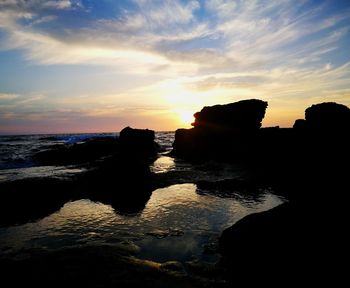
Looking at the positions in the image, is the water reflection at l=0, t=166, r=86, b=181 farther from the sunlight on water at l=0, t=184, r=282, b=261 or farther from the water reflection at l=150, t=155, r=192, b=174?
the sunlight on water at l=0, t=184, r=282, b=261

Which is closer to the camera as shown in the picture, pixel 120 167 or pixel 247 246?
pixel 247 246

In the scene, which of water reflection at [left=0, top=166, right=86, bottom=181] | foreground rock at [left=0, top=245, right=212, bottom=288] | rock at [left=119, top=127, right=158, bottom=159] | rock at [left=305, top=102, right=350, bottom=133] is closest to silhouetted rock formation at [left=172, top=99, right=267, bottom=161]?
rock at [left=119, top=127, right=158, bottom=159]

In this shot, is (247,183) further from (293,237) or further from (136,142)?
(136,142)

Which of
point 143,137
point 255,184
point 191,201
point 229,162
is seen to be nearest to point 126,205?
point 191,201

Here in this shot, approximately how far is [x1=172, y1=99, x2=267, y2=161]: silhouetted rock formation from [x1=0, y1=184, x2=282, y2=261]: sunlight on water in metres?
26.2

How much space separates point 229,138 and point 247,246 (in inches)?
1413

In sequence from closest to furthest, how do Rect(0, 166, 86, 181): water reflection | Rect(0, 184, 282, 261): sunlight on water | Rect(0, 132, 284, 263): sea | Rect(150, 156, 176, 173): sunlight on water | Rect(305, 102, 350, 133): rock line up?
Rect(0, 132, 284, 263): sea
Rect(0, 184, 282, 261): sunlight on water
Rect(0, 166, 86, 181): water reflection
Rect(305, 102, 350, 133): rock
Rect(150, 156, 176, 173): sunlight on water

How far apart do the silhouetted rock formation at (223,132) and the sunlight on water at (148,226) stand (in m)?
26.2

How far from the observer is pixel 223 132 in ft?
147

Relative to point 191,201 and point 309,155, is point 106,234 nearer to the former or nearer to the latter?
point 191,201

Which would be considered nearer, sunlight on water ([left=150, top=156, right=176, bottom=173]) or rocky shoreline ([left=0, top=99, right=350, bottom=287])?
rocky shoreline ([left=0, top=99, right=350, bottom=287])

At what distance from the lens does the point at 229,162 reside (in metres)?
38.9

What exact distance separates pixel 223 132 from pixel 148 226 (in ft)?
113

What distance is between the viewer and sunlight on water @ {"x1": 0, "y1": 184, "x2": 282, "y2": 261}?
9719mm
